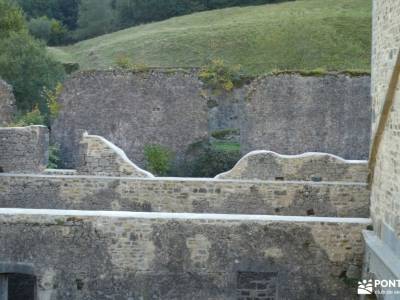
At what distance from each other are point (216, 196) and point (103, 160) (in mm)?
3177

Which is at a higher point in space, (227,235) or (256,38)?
(256,38)

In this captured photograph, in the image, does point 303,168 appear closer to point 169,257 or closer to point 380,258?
point 169,257

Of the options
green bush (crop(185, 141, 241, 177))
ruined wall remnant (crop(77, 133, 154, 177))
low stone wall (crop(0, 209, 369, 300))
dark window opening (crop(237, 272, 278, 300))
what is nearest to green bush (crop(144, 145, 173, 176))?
green bush (crop(185, 141, 241, 177))

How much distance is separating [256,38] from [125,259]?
33.0m

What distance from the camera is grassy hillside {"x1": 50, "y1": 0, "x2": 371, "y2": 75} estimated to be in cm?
3553

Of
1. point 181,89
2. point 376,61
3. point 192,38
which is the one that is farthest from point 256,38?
point 376,61

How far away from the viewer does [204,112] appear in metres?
20.3

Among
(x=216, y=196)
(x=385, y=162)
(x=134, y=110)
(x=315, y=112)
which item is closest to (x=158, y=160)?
(x=134, y=110)

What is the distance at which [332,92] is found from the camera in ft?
64.6

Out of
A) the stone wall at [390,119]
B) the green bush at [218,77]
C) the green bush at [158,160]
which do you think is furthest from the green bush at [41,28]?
the stone wall at [390,119]

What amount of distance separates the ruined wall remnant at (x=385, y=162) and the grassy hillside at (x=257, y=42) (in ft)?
82.6

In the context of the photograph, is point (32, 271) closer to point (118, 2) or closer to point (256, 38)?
point (256, 38)

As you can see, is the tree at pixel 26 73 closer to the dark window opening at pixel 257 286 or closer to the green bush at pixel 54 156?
the green bush at pixel 54 156

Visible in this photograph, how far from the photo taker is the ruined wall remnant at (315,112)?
19.7 metres
